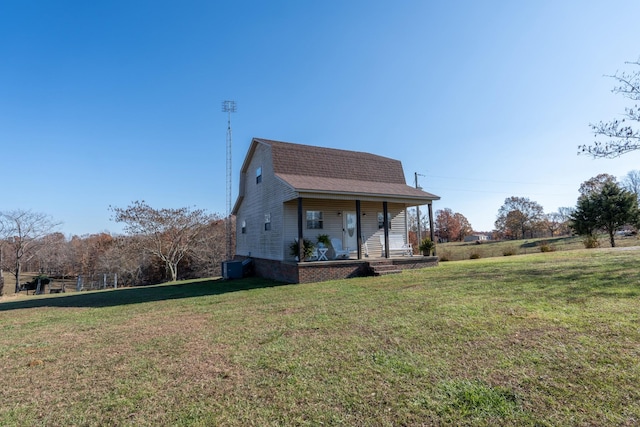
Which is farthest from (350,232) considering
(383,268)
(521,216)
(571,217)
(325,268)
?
(521,216)

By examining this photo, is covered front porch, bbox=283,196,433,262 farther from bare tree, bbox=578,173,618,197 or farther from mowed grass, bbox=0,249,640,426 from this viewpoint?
bare tree, bbox=578,173,618,197

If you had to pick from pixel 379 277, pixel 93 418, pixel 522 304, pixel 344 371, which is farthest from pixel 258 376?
pixel 379 277

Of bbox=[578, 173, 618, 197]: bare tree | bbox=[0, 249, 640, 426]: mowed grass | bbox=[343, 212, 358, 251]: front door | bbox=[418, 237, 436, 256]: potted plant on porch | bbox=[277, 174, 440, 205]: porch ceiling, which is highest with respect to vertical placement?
bbox=[578, 173, 618, 197]: bare tree

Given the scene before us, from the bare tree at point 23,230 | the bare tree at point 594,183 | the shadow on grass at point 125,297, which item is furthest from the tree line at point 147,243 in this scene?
the bare tree at point 594,183

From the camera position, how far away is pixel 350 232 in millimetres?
13945

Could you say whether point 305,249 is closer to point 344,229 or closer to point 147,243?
point 344,229

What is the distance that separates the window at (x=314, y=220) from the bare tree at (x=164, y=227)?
1655cm

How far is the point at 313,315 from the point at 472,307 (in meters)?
2.92

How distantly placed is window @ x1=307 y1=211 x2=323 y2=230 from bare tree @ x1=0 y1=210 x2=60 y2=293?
99.4 ft

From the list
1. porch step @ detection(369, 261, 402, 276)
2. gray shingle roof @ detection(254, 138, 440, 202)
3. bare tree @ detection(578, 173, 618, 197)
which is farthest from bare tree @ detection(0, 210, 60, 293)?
bare tree @ detection(578, 173, 618, 197)

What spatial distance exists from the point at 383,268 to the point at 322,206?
155 inches

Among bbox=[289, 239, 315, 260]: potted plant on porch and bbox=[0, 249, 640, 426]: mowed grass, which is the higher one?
bbox=[289, 239, 315, 260]: potted plant on porch

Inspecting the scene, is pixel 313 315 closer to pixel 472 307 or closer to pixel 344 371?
pixel 344 371

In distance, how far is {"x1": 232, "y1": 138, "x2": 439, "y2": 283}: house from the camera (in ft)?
37.2
